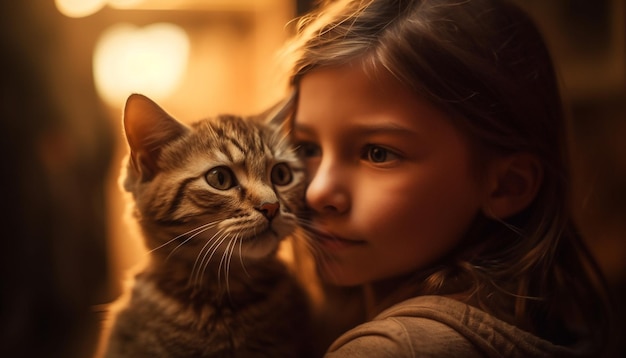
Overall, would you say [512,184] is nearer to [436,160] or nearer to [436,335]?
[436,160]

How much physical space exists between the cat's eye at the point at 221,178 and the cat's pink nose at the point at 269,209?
61 millimetres

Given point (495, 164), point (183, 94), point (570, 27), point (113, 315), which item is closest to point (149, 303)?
point (113, 315)

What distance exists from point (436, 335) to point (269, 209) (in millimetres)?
287

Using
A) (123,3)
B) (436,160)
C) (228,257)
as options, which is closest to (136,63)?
(123,3)

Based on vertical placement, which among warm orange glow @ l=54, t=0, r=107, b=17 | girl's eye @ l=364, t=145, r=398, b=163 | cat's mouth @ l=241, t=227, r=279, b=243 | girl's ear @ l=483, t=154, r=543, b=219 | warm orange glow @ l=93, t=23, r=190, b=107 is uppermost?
warm orange glow @ l=54, t=0, r=107, b=17

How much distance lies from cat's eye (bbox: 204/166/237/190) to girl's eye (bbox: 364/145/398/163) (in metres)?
0.20

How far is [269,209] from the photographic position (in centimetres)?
84

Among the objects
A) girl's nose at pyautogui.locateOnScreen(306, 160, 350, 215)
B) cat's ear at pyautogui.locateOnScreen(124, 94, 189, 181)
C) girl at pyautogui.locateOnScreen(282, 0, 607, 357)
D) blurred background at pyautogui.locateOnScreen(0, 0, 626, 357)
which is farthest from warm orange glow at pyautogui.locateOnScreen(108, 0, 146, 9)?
girl's nose at pyautogui.locateOnScreen(306, 160, 350, 215)

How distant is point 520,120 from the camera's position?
891 mm

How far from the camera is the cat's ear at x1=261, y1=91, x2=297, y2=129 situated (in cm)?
94

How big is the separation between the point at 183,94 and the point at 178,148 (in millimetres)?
83

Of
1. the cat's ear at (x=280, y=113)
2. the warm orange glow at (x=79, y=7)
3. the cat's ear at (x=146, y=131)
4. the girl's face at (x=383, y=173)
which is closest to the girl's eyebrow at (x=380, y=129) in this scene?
the girl's face at (x=383, y=173)

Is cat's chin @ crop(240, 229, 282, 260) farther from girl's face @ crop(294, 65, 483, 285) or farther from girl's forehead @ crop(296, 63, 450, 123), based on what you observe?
girl's forehead @ crop(296, 63, 450, 123)

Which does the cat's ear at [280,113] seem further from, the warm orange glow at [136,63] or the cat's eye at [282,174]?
the warm orange glow at [136,63]
